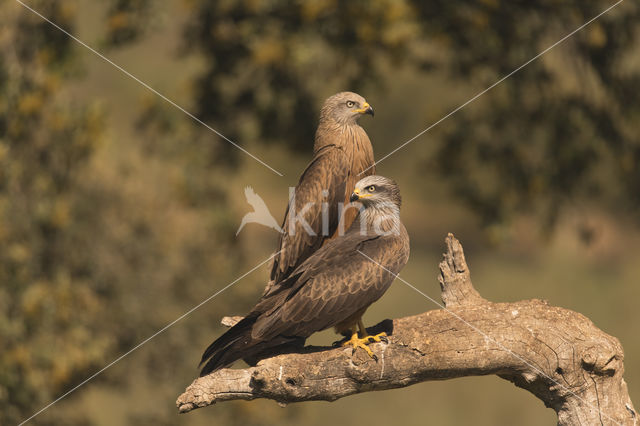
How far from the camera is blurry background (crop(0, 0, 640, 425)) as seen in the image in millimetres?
10875

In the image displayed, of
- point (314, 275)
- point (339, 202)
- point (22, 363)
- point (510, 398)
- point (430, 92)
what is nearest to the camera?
point (314, 275)

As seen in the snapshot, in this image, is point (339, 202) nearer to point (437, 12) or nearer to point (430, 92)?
point (437, 12)

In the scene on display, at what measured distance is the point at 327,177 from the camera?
6.00 meters

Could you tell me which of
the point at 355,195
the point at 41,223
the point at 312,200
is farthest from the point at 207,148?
the point at 355,195

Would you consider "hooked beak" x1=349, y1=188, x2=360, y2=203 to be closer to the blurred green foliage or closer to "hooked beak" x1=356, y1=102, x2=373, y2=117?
"hooked beak" x1=356, y1=102, x2=373, y2=117

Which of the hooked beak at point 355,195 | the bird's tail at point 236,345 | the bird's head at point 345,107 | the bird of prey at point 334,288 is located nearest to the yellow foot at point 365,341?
the bird of prey at point 334,288

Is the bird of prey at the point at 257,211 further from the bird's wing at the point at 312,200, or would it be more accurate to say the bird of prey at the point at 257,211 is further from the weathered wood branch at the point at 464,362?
the weathered wood branch at the point at 464,362

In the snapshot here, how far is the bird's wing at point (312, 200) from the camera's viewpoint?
19.7ft

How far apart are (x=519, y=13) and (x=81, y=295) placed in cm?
726

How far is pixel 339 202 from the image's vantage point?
6109mm

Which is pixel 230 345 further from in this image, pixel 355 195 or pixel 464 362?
pixel 464 362

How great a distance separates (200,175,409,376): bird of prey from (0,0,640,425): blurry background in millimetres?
5160

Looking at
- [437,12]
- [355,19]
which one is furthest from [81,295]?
[437,12]

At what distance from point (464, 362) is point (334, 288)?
3.49 feet
